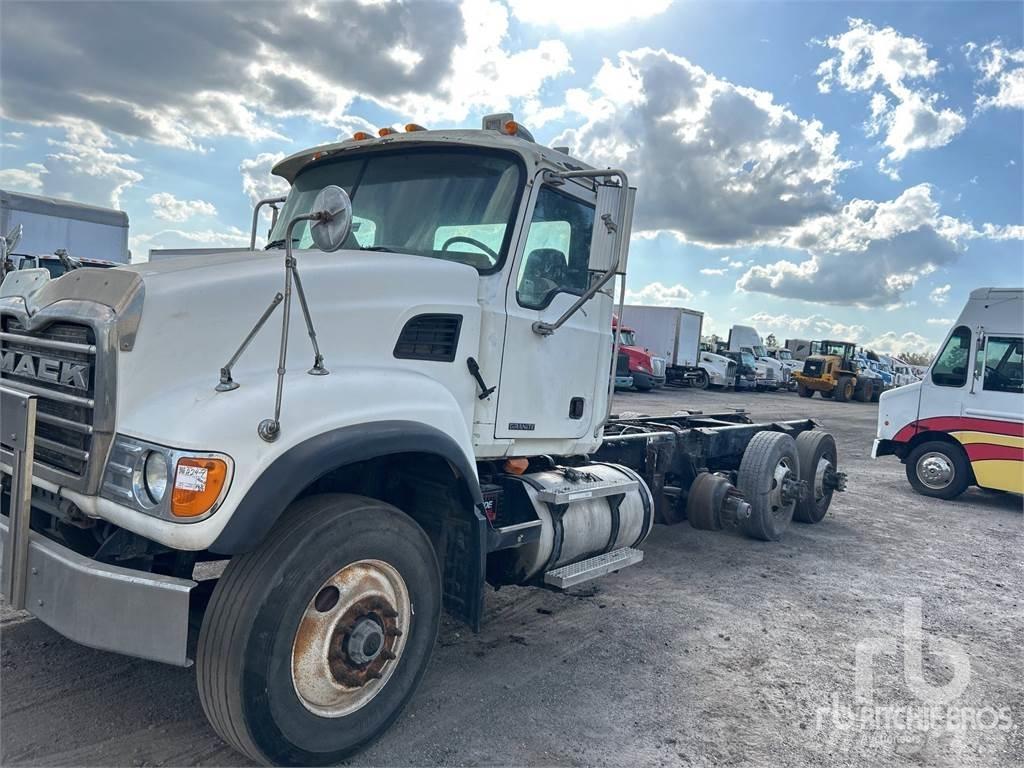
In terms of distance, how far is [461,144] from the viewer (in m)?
4.32

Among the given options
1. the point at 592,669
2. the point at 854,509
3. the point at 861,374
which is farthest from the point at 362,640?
the point at 861,374

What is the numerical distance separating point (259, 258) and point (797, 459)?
6.25 meters

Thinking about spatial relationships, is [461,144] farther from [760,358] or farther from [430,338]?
[760,358]

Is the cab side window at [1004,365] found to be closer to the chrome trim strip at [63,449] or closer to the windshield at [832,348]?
the chrome trim strip at [63,449]

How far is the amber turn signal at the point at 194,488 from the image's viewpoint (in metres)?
2.73

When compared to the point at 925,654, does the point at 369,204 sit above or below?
above

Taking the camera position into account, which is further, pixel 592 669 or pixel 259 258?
pixel 592 669

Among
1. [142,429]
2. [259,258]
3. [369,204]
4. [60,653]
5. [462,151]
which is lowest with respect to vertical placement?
[60,653]

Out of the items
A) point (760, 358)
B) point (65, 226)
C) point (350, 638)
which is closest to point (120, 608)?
point (350, 638)

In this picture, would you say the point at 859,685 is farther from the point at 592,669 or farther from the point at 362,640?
the point at 362,640

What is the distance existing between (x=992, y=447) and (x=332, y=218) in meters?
10.1

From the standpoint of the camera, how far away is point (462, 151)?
4.33 meters

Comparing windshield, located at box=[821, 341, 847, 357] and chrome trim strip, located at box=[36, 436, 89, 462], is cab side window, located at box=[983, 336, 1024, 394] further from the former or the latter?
windshield, located at box=[821, 341, 847, 357]

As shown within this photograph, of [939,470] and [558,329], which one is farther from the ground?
[558,329]
